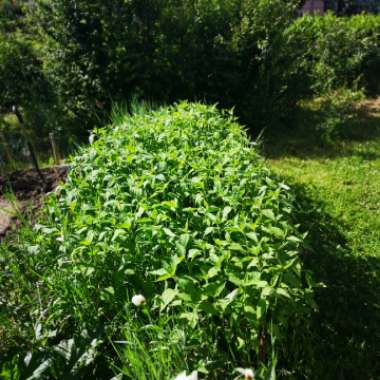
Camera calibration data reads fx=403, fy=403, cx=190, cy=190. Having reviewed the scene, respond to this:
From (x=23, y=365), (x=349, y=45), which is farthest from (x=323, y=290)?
(x=349, y=45)

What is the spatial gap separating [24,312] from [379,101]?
29.0 ft

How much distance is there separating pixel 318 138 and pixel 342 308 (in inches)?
172

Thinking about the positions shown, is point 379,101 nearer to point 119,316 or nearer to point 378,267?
point 378,267

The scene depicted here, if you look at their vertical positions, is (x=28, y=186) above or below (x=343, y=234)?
above

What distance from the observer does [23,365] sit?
1632mm

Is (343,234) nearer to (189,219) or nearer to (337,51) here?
(189,219)

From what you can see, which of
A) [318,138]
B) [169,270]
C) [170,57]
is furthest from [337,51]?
[169,270]

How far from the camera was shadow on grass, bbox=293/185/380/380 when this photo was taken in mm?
2549

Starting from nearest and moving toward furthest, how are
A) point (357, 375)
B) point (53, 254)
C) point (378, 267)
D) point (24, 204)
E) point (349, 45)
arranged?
point (53, 254), point (357, 375), point (378, 267), point (24, 204), point (349, 45)

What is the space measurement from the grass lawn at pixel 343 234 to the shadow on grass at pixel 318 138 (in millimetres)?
16

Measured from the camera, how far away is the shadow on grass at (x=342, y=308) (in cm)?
255

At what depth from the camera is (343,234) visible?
4078 millimetres

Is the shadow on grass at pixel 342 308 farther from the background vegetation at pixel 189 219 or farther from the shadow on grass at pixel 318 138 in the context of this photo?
the shadow on grass at pixel 318 138

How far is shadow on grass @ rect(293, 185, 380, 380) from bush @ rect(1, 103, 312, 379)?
543 mm
